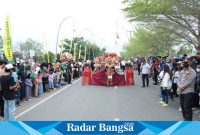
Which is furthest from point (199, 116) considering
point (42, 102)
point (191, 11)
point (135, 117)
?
point (191, 11)

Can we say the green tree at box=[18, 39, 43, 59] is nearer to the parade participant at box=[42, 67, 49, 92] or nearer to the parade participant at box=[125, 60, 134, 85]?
the parade participant at box=[125, 60, 134, 85]

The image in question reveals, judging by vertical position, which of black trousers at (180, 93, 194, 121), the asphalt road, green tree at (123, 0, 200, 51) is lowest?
the asphalt road

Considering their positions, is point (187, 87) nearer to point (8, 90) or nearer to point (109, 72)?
point (8, 90)

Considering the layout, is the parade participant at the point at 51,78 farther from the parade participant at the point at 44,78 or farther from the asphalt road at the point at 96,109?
the asphalt road at the point at 96,109

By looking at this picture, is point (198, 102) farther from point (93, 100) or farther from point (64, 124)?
point (64, 124)

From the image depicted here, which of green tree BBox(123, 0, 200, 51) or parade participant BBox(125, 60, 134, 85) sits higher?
green tree BBox(123, 0, 200, 51)

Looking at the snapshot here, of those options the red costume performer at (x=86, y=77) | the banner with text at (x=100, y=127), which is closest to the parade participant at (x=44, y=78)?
the red costume performer at (x=86, y=77)

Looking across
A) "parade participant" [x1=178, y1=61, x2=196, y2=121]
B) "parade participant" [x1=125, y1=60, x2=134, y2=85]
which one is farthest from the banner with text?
"parade participant" [x1=125, y1=60, x2=134, y2=85]

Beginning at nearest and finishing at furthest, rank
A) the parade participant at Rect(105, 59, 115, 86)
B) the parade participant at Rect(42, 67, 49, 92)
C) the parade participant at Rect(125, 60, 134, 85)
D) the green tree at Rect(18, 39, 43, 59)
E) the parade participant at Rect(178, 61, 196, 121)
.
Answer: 1. the parade participant at Rect(178, 61, 196, 121)
2. the parade participant at Rect(42, 67, 49, 92)
3. the parade participant at Rect(105, 59, 115, 86)
4. the parade participant at Rect(125, 60, 134, 85)
5. the green tree at Rect(18, 39, 43, 59)

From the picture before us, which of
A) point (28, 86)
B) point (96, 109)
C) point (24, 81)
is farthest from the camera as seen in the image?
point (28, 86)

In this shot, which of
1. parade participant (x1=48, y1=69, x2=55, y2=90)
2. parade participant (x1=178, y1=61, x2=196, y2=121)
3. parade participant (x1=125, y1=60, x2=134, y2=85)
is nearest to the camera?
parade participant (x1=178, y1=61, x2=196, y2=121)

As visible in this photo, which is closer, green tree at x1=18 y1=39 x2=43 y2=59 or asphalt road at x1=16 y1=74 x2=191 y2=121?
asphalt road at x1=16 y1=74 x2=191 y2=121

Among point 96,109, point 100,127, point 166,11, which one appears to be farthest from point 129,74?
point 100,127

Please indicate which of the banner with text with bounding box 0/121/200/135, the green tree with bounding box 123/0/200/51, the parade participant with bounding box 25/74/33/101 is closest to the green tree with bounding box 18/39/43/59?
the green tree with bounding box 123/0/200/51
